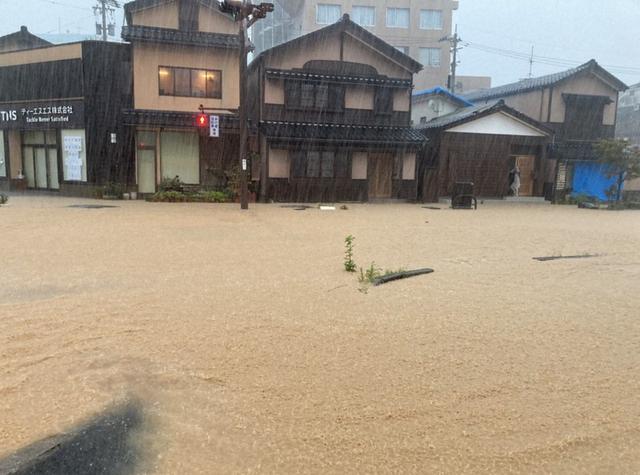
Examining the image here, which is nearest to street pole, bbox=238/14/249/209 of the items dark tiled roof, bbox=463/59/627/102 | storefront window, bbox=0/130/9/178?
storefront window, bbox=0/130/9/178

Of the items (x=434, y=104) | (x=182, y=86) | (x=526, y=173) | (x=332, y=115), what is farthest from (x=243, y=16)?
(x=526, y=173)

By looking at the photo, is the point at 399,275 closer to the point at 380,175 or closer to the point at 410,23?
the point at 380,175

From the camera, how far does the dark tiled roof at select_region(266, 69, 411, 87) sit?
801 inches

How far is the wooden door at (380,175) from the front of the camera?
22.8 meters

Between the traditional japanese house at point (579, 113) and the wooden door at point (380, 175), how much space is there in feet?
27.8

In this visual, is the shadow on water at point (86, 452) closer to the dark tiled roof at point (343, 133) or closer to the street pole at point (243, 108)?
the street pole at point (243, 108)

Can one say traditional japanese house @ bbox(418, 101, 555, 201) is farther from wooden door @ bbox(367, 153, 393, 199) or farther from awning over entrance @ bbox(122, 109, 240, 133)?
awning over entrance @ bbox(122, 109, 240, 133)

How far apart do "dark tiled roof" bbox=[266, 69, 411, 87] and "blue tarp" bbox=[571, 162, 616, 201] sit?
10.6 m

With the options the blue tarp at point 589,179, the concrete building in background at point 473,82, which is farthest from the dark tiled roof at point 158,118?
the concrete building in background at point 473,82

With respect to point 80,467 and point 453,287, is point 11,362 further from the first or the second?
point 453,287

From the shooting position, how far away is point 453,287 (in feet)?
20.4

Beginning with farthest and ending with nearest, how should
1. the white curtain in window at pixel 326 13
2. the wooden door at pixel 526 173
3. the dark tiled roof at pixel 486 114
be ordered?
1. the white curtain in window at pixel 326 13
2. the wooden door at pixel 526 173
3. the dark tiled roof at pixel 486 114

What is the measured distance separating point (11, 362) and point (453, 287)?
475 cm

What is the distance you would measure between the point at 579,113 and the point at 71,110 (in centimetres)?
2496
